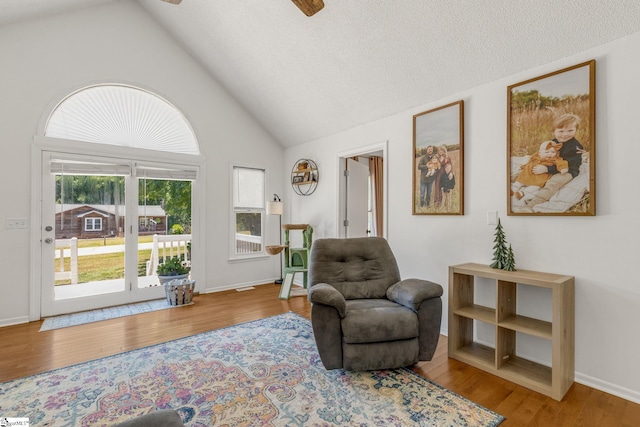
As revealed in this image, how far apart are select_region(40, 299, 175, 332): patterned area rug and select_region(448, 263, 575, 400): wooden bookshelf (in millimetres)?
3464

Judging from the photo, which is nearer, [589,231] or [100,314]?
[589,231]

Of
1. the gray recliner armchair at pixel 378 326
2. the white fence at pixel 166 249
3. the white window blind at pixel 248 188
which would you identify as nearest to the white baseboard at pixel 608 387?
the gray recliner armchair at pixel 378 326

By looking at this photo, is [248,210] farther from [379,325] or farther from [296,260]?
[379,325]

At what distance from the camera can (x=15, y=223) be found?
10.5 feet

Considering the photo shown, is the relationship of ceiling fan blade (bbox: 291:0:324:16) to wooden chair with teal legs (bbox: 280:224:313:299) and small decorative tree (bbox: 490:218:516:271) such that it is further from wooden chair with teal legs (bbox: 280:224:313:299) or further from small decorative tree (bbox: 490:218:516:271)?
wooden chair with teal legs (bbox: 280:224:313:299)

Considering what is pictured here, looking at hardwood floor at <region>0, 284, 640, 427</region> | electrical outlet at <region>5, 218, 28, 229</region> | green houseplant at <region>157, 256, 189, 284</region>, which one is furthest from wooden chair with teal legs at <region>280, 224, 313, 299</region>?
electrical outlet at <region>5, 218, 28, 229</region>

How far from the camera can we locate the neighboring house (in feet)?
11.5

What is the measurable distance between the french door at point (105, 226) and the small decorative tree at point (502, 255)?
12.8 ft

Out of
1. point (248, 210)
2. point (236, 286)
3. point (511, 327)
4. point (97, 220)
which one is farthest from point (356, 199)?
point (97, 220)

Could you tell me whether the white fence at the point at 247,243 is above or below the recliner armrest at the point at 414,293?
above

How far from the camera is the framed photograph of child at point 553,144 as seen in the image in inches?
82.7

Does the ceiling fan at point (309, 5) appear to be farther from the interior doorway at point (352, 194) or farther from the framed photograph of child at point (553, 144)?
the interior doorway at point (352, 194)

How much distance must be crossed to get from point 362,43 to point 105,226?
148 inches

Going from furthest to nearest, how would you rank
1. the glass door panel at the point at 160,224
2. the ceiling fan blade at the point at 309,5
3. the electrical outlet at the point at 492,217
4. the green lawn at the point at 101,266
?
1. the glass door panel at the point at 160,224
2. the green lawn at the point at 101,266
3. the electrical outlet at the point at 492,217
4. the ceiling fan blade at the point at 309,5
